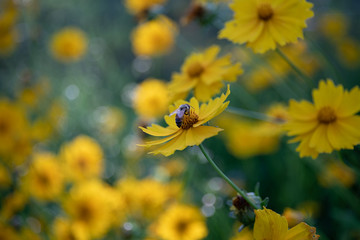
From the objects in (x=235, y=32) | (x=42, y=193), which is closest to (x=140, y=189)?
(x=42, y=193)

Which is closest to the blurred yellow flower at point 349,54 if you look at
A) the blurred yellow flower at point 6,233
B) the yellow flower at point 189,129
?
the yellow flower at point 189,129

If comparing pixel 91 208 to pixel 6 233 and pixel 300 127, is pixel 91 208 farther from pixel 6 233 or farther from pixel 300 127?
pixel 300 127

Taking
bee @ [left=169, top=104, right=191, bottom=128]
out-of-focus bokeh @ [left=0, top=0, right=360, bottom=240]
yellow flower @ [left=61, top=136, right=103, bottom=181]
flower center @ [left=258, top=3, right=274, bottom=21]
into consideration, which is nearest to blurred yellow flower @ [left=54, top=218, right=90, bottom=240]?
out-of-focus bokeh @ [left=0, top=0, right=360, bottom=240]

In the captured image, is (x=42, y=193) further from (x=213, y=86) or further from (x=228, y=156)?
(x=228, y=156)

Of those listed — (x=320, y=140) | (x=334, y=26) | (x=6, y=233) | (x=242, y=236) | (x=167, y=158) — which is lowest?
(x=167, y=158)

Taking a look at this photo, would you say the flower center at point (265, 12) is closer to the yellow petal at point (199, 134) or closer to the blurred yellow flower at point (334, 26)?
the yellow petal at point (199, 134)

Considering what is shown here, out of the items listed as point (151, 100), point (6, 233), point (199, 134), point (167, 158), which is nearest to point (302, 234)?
point (199, 134)

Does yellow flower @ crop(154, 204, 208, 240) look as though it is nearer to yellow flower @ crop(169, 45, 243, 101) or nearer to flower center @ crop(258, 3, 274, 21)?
yellow flower @ crop(169, 45, 243, 101)
